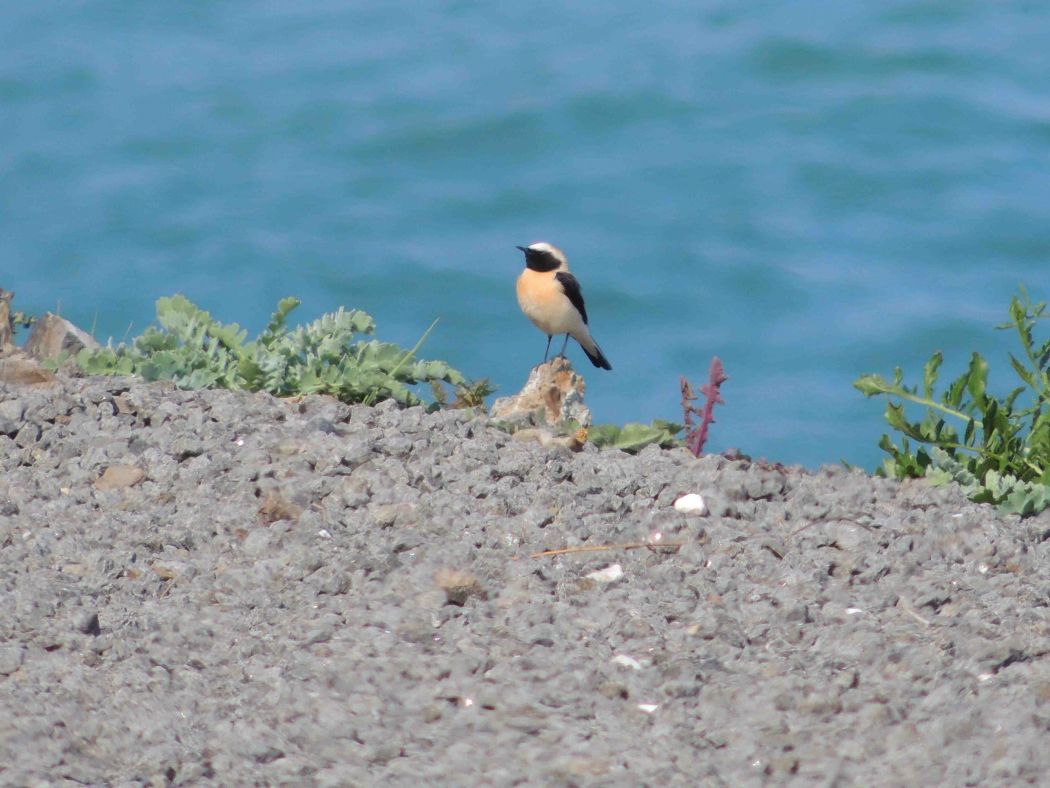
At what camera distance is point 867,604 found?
3.54 metres

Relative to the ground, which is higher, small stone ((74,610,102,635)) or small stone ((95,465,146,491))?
small stone ((95,465,146,491))

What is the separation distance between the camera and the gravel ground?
2.94 metres

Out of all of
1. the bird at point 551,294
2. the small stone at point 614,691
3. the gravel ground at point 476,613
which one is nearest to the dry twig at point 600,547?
the gravel ground at point 476,613

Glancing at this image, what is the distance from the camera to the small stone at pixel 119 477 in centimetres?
416

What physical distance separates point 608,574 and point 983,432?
4.70ft

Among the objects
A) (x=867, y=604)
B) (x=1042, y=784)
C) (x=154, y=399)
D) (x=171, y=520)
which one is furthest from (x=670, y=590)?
(x=154, y=399)

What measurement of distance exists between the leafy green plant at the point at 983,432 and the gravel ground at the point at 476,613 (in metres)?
0.14

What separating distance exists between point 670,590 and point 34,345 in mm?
3005

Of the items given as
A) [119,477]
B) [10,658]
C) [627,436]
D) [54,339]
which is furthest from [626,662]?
[54,339]

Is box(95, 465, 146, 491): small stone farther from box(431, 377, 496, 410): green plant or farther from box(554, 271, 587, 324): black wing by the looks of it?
box(554, 271, 587, 324): black wing

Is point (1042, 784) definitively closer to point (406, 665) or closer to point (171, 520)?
point (406, 665)

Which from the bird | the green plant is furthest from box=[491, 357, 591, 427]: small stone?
the bird

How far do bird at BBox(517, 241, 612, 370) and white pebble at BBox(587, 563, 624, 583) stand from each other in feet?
9.45

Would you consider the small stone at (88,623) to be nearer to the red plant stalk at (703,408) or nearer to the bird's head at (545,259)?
the red plant stalk at (703,408)
